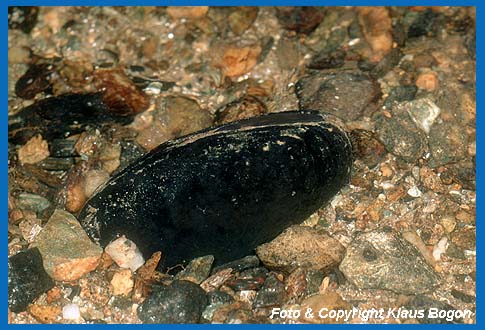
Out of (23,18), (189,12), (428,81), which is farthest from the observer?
(23,18)

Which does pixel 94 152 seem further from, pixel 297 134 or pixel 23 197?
pixel 297 134

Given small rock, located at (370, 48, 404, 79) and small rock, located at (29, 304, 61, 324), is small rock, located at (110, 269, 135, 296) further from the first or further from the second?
small rock, located at (370, 48, 404, 79)

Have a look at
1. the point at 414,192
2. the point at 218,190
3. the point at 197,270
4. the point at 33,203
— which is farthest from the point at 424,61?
the point at 33,203

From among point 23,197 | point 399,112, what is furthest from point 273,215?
point 23,197

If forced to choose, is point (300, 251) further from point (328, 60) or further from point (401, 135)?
point (328, 60)

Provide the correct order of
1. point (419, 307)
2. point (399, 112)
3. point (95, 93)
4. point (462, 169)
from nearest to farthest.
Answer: point (419, 307) → point (462, 169) → point (399, 112) → point (95, 93)

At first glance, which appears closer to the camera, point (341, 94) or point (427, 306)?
point (427, 306)
